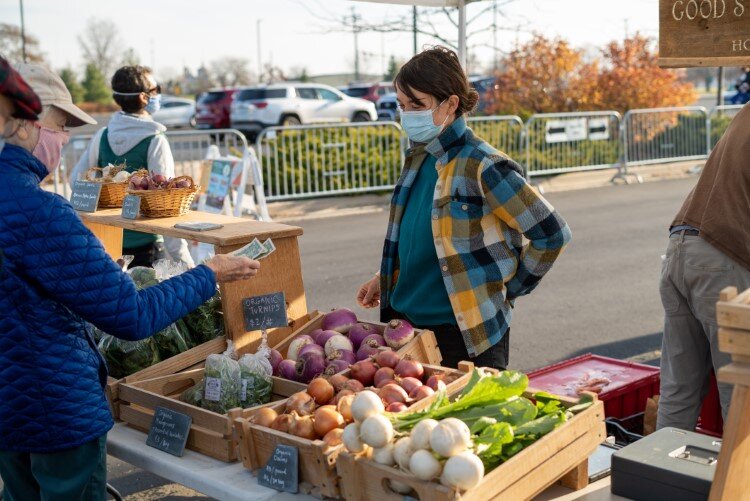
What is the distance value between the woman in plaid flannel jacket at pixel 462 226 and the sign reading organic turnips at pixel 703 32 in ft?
2.62

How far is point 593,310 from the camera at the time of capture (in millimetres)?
8516

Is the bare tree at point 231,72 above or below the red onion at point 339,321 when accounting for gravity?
above

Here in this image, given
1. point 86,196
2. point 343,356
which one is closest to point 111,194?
point 86,196

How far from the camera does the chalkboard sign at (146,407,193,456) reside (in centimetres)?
297

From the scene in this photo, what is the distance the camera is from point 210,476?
9.10 feet

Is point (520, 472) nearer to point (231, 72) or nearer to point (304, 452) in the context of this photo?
point (304, 452)

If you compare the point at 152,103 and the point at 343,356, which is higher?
the point at 152,103

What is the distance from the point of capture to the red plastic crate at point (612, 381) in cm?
443

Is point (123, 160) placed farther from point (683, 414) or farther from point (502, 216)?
point (683, 414)

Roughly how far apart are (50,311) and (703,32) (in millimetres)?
2577

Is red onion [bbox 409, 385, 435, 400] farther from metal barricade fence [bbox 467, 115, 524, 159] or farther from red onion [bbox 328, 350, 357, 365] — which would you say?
metal barricade fence [bbox 467, 115, 524, 159]

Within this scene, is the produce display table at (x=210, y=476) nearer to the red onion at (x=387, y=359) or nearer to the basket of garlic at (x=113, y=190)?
the red onion at (x=387, y=359)

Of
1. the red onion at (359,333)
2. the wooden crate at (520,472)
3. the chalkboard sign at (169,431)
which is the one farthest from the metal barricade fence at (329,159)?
the wooden crate at (520,472)

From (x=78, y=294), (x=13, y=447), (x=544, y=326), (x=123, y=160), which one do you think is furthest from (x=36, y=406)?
(x=544, y=326)
